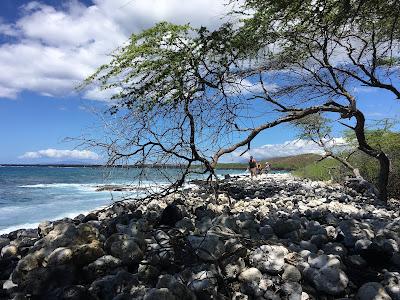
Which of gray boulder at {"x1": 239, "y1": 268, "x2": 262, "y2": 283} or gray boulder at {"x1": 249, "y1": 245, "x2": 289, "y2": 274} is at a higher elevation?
gray boulder at {"x1": 249, "y1": 245, "x2": 289, "y2": 274}

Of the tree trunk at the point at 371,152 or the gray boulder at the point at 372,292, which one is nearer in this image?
the gray boulder at the point at 372,292

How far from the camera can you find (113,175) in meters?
5.54

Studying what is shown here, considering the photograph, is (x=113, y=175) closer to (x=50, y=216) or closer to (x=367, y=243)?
(x=367, y=243)

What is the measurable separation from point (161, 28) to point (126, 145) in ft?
9.63

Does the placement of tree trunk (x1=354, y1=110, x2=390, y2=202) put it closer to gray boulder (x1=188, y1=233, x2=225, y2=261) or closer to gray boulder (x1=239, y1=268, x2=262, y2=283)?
gray boulder (x1=188, y1=233, x2=225, y2=261)

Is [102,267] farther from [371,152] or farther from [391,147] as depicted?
[391,147]

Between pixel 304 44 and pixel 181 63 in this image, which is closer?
pixel 181 63

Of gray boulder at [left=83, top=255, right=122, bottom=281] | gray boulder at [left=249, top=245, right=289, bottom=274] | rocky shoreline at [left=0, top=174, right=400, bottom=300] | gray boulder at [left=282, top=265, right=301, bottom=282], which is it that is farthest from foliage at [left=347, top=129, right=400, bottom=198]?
gray boulder at [left=83, top=255, right=122, bottom=281]

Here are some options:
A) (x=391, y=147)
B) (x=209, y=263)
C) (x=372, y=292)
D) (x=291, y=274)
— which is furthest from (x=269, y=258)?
(x=391, y=147)

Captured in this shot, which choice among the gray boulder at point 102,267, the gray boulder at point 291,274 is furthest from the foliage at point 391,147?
the gray boulder at point 102,267

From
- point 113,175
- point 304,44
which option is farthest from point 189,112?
point 304,44

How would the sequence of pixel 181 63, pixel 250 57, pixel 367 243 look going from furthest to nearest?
1. pixel 250 57
2. pixel 181 63
3. pixel 367 243

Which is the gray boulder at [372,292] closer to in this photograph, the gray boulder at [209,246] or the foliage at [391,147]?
the gray boulder at [209,246]

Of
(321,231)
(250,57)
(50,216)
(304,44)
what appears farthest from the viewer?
(50,216)
